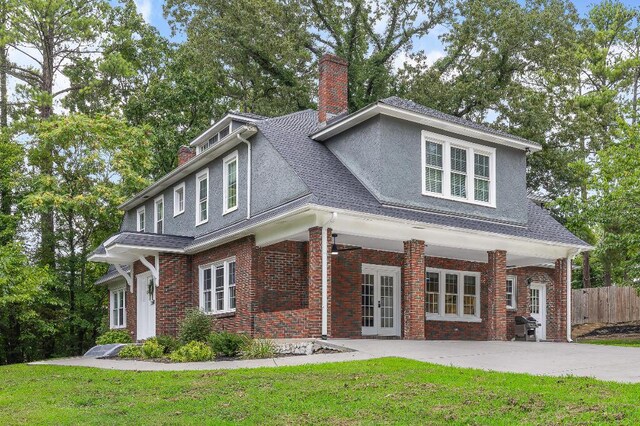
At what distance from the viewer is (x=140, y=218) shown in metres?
29.3

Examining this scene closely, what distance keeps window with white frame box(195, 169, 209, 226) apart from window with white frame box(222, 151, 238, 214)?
4.68 feet

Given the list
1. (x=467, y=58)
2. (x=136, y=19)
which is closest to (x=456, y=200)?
(x=467, y=58)

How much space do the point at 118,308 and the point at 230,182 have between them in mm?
10688

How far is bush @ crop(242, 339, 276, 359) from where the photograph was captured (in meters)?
15.9

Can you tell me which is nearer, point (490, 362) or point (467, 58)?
point (490, 362)

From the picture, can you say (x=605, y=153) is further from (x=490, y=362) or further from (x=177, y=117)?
(x=177, y=117)

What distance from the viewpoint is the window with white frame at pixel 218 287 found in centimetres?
2073

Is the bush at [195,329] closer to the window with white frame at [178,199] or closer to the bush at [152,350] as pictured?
the bush at [152,350]

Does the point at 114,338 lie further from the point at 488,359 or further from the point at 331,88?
the point at 488,359

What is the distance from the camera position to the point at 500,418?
Result: 27.1 ft

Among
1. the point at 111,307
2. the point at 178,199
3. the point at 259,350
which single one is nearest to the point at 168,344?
the point at 259,350

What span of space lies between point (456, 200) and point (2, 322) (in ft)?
64.0

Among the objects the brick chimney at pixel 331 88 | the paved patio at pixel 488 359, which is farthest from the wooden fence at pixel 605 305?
the brick chimney at pixel 331 88

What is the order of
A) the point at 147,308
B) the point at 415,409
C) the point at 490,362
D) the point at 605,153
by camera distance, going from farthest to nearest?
the point at 605,153 → the point at 147,308 → the point at 490,362 → the point at 415,409
